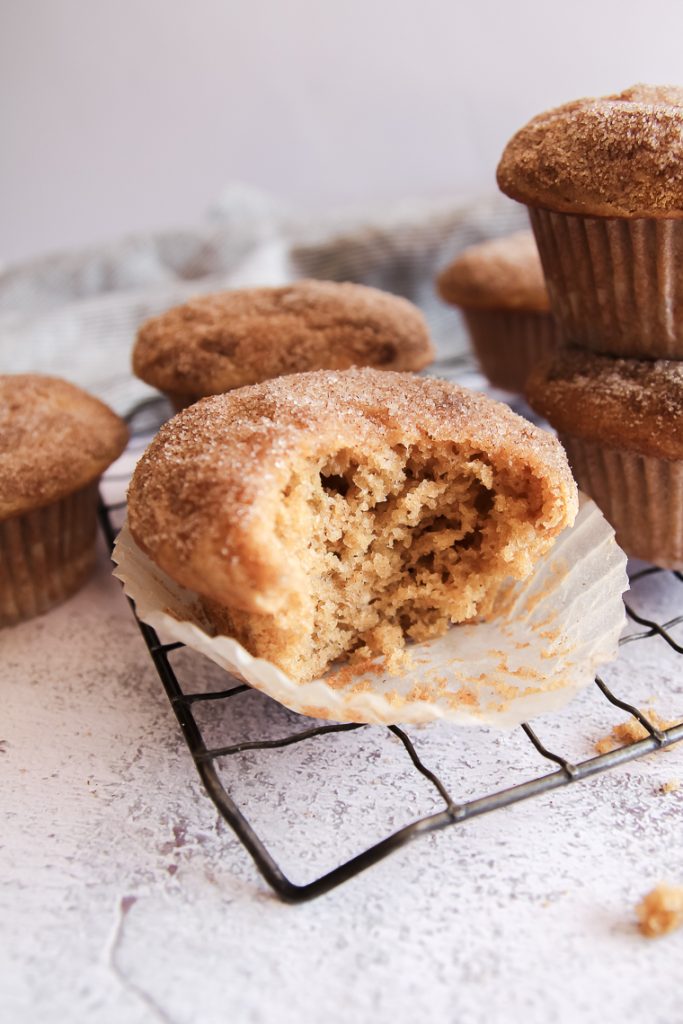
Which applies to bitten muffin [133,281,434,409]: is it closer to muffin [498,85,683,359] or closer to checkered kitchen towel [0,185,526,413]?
muffin [498,85,683,359]

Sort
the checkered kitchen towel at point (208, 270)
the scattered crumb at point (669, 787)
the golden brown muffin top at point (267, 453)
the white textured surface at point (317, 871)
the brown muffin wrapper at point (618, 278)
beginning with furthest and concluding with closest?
the checkered kitchen towel at point (208, 270), the brown muffin wrapper at point (618, 278), the scattered crumb at point (669, 787), the golden brown muffin top at point (267, 453), the white textured surface at point (317, 871)

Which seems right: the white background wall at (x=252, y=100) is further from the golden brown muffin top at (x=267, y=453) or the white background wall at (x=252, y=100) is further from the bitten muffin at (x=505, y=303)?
the golden brown muffin top at (x=267, y=453)

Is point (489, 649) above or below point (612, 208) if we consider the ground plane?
below

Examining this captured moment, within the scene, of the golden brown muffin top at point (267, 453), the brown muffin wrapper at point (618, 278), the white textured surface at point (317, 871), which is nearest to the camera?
the white textured surface at point (317, 871)

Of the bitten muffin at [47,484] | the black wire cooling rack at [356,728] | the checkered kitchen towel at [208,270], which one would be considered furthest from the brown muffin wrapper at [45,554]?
the checkered kitchen towel at [208,270]

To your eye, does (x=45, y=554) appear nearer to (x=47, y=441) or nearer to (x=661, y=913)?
(x=47, y=441)

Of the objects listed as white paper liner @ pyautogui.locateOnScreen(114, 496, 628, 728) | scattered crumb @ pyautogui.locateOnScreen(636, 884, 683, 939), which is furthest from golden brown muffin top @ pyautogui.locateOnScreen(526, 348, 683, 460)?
scattered crumb @ pyautogui.locateOnScreen(636, 884, 683, 939)

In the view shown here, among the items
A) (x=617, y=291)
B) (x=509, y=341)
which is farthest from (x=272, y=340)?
(x=509, y=341)

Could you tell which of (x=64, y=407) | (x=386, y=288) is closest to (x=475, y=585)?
(x=64, y=407)
